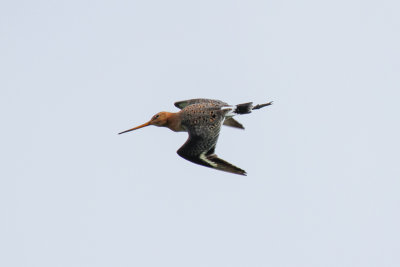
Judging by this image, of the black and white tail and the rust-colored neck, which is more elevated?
the black and white tail

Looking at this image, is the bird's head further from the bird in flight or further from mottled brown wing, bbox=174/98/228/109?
mottled brown wing, bbox=174/98/228/109

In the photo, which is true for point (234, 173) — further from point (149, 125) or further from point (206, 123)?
point (149, 125)

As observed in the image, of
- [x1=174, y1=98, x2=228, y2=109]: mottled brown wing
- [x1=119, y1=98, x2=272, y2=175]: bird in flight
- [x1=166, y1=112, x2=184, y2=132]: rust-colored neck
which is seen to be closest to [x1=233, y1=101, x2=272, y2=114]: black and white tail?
[x1=119, y1=98, x2=272, y2=175]: bird in flight

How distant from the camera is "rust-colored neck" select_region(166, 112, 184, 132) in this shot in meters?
A: 27.1

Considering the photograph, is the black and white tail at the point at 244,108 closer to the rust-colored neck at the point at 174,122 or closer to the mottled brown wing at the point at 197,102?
the mottled brown wing at the point at 197,102

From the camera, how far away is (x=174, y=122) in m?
27.3

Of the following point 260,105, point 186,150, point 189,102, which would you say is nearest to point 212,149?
point 186,150

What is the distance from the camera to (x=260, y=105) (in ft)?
89.1

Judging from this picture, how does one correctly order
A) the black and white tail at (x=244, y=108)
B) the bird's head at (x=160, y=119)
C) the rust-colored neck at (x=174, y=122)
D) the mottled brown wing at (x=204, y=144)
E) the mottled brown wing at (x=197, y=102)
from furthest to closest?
the bird's head at (x=160, y=119)
the mottled brown wing at (x=197, y=102)
the rust-colored neck at (x=174, y=122)
the black and white tail at (x=244, y=108)
the mottled brown wing at (x=204, y=144)

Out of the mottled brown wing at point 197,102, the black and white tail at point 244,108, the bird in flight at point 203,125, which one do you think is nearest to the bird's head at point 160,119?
the bird in flight at point 203,125

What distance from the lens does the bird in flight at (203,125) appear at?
996 inches

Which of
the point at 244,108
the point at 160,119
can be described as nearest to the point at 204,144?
the point at 244,108

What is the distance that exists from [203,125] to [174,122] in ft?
5.38

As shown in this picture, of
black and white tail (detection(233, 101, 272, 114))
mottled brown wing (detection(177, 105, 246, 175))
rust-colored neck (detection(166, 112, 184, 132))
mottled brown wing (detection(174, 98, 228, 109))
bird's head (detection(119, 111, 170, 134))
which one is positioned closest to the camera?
mottled brown wing (detection(177, 105, 246, 175))
